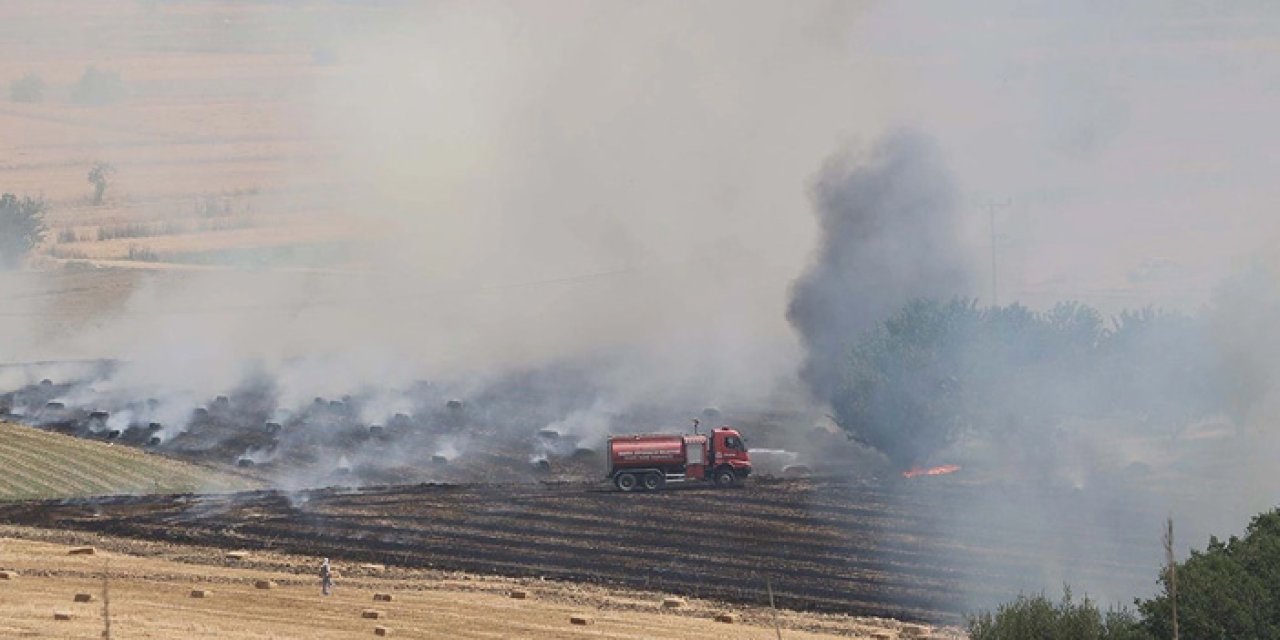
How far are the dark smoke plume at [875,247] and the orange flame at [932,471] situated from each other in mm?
25730

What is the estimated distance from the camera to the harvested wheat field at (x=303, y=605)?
7100cm

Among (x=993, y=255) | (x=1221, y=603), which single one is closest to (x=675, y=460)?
(x=1221, y=603)

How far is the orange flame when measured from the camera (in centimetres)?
12138

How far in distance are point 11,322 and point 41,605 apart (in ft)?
387

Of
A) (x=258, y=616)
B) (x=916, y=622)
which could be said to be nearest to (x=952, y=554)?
(x=916, y=622)

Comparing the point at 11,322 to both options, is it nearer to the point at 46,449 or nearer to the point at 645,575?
the point at 46,449

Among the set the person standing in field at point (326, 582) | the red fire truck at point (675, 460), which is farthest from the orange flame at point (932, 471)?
the person standing in field at point (326, 582)

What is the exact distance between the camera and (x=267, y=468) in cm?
12350

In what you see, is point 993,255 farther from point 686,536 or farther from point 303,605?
point 303,605

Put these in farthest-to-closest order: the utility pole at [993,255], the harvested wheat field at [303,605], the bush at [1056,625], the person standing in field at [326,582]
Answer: the utility pole at [993,255]
the person standing in field at [326,582]
the harvested wheat field at [303,605]
the bush at [1056,625]

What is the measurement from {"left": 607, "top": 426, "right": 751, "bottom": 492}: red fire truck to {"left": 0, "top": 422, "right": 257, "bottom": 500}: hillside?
70.0ft

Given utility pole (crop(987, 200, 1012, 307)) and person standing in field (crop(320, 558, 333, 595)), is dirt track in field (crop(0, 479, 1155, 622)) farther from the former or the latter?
utility pole (crop(987, 200, 1012, 307))

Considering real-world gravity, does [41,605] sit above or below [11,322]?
below

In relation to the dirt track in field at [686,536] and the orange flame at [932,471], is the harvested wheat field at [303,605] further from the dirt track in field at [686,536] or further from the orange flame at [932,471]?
the orange flame at [932,471]
